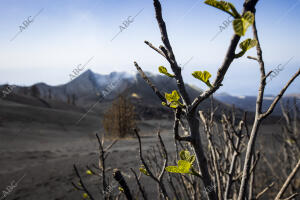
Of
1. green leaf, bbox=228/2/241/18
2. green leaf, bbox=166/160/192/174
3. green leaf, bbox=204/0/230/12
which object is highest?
green leaf, bbox=204/0/230/12

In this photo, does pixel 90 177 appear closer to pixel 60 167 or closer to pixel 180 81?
pixel 60 167

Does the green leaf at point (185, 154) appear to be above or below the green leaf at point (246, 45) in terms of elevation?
below

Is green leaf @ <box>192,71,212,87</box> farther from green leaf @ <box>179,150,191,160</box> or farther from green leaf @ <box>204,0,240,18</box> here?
green leaf @ <box>179,150,191,160</box>

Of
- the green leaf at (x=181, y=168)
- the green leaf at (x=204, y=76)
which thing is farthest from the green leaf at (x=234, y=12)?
the green leaf at (x=181, y=168)

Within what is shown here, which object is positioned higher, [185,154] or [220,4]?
[220,4]

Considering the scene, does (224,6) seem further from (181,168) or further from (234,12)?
(181,168)

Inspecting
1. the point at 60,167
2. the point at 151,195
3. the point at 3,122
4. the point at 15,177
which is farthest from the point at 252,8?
the point at 3,122

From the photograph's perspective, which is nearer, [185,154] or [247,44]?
[247,44]

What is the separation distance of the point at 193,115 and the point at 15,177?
14.3 ft

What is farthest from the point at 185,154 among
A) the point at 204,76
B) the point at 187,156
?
the point at 204,76

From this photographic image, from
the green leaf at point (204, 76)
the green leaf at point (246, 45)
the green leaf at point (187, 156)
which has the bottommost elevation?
the green leaf at point (187, 156)

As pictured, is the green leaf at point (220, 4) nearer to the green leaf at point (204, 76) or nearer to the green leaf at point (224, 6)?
the green leaf at point (224, 6)

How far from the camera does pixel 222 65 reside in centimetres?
40

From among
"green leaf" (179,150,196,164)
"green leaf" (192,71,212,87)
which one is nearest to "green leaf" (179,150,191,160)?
"green leaf" (179,150,196,164)
